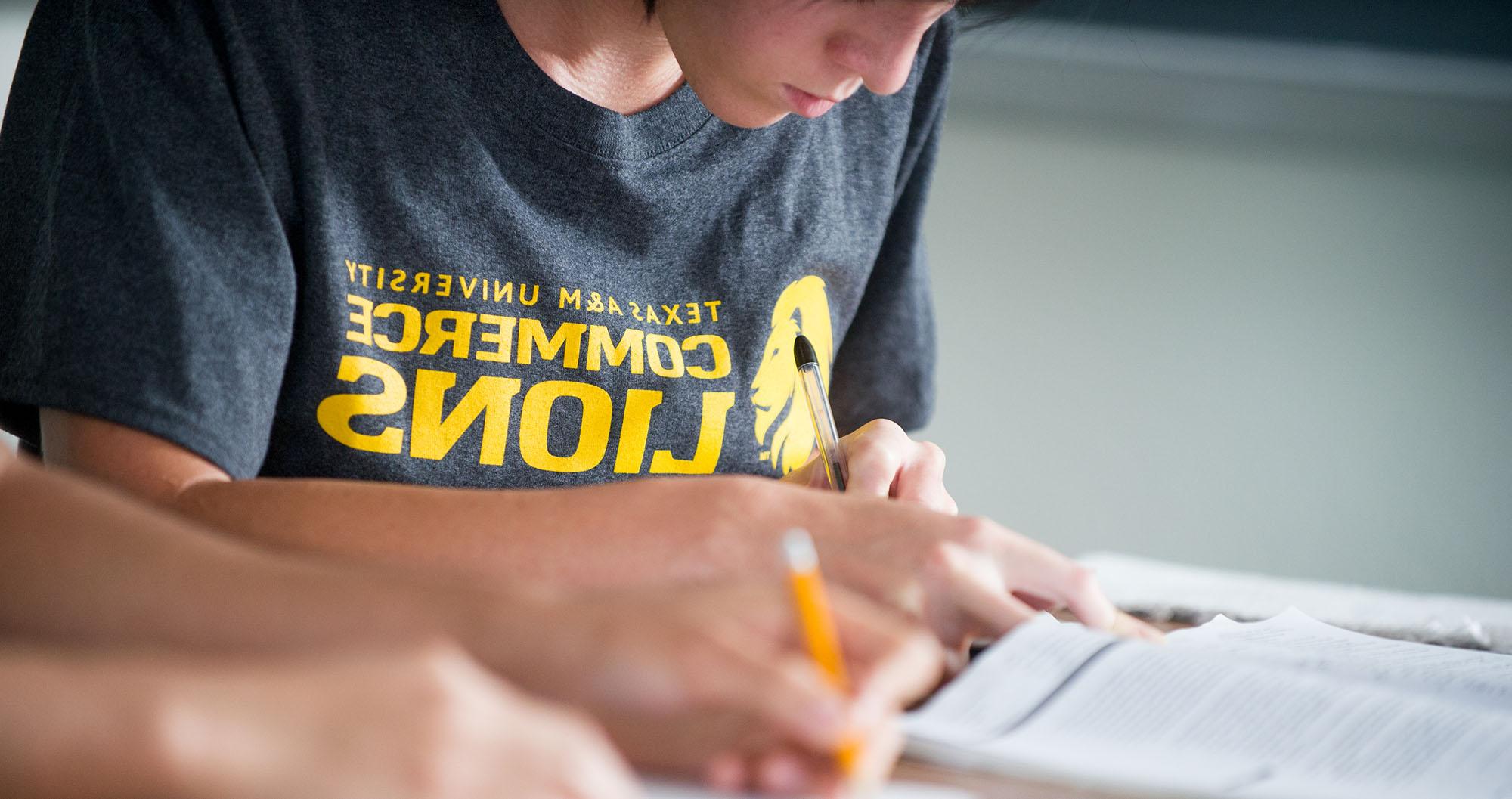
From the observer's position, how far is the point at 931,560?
51 cm

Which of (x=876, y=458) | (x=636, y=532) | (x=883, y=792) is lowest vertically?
(x=883, y=792)

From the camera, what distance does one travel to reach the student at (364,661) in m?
0.29

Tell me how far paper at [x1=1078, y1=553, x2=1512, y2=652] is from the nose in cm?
42

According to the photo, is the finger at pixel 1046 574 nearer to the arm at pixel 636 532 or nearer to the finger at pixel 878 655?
the arm at pixel 636 532

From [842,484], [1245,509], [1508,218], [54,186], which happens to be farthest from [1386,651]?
[1508,218]

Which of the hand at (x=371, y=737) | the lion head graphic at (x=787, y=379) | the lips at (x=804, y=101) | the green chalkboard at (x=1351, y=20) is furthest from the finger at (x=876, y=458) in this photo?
the green chalkboard at (x=1351, y=20)

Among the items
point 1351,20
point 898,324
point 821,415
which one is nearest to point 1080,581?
point 821,415

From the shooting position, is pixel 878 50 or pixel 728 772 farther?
pixel 878 50

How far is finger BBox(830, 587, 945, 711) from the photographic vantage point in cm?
37

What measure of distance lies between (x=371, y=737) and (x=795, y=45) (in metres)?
0.47

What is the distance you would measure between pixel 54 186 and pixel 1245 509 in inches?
63.1

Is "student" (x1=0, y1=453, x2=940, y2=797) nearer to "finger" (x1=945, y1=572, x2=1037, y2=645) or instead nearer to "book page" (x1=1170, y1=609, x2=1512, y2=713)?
"finger" (x1=945, y1=572, x2=1037, y2=645)

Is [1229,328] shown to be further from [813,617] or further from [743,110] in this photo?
[813,617]

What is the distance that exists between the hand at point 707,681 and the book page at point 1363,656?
0.75 ft
